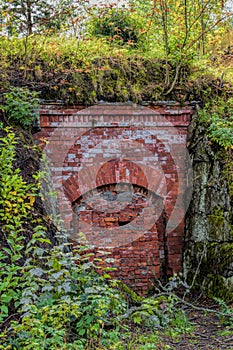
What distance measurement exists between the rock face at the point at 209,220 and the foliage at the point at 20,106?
301 cm

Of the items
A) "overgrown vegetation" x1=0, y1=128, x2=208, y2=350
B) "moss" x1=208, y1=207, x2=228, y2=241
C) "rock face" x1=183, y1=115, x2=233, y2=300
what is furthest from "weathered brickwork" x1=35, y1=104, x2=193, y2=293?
"overgrown vegetation" x1=0, y1=128, x2=208, y2=350

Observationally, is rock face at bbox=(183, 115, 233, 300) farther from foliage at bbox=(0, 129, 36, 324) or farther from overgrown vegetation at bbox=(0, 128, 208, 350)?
foliage at bbox=(0, 129, 36, 324)

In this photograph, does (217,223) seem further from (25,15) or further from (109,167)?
(25,15)

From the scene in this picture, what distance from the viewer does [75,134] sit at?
707 centimetres

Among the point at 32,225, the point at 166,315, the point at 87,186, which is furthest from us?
the point at 87,186

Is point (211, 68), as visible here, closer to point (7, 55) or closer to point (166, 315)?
point (7, 55)

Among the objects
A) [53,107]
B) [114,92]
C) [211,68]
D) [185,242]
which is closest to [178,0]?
[211,68]

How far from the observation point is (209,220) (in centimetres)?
685

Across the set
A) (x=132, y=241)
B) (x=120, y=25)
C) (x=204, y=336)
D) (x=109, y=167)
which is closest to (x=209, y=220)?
(x=132, y=241)

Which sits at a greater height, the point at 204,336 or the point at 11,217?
the point at 11,217

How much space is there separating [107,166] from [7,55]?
2815mm

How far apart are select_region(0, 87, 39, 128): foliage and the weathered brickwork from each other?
329 mm

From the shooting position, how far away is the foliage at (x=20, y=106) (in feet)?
21.0

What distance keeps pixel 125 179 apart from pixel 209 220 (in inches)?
66.1
